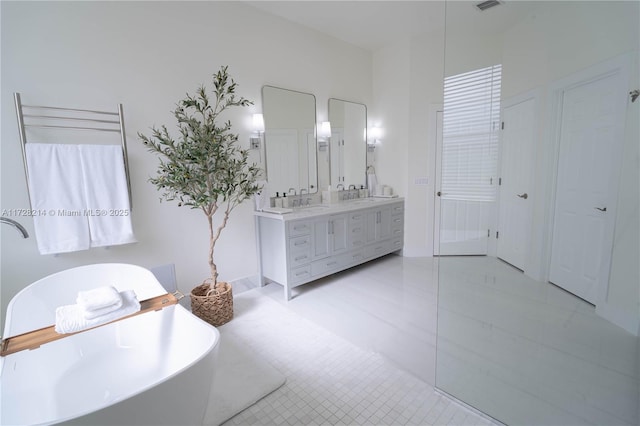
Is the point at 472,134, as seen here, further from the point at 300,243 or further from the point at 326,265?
the point at 326,265

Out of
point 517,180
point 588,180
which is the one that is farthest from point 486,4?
point 588,180

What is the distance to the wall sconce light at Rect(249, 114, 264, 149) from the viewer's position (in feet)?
10.7

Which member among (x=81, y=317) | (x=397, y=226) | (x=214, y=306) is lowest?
(x=214, y=306)

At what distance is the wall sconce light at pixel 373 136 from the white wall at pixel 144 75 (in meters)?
1.32

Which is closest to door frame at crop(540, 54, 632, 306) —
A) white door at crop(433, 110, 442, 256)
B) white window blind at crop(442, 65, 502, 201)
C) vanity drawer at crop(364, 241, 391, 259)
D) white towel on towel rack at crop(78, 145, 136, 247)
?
white window blind at crop(442, 65, 502, 201)

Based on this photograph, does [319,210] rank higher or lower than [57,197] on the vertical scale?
lower

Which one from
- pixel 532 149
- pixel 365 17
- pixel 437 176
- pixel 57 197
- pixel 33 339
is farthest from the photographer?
pixel 437 176

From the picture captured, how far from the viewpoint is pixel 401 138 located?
14.4 ft

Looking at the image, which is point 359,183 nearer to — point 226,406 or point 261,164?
point 261,164

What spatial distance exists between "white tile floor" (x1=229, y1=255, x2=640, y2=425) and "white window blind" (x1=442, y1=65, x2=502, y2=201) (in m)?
0.52

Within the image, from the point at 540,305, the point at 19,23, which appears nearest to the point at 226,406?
the point at 540,305

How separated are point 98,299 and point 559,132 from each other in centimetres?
258

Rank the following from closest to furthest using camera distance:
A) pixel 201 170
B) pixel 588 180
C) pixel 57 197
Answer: pixel 588 180 → pixel 57 197 → pixel 201 170

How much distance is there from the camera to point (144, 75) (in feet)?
8.33
